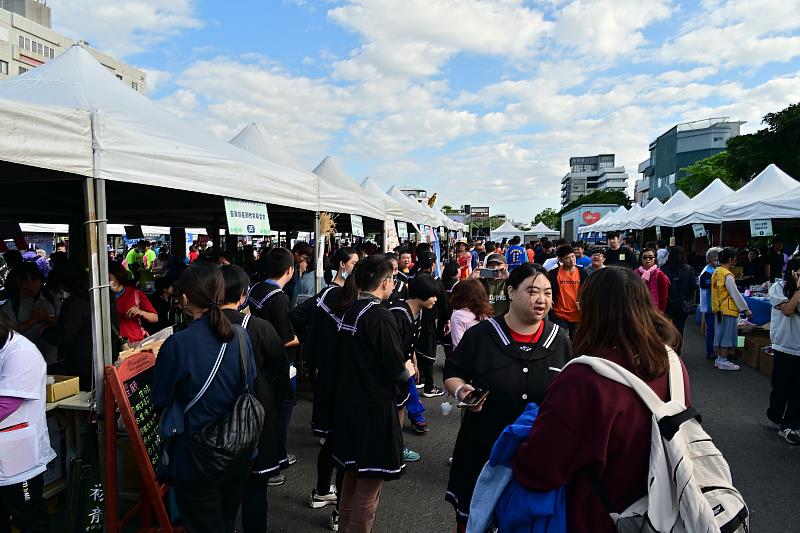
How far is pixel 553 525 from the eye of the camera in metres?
1.57

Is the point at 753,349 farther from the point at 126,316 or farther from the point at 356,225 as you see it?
the point at 126,316

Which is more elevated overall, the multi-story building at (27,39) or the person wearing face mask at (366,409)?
the multi-story building at (27,39)

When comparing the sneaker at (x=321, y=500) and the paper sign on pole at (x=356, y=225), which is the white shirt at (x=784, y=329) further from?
the paper sign on pole at (x=356, y=225)

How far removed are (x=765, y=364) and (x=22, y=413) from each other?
29.5ft

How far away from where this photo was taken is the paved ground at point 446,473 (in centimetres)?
369

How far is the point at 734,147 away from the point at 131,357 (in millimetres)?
32972

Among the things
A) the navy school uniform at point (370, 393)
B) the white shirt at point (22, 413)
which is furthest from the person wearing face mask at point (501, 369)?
the white shirt at point (22, 413)

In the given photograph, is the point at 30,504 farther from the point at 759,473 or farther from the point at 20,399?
the point at 759,473

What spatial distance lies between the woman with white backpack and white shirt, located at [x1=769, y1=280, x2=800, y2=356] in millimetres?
4335

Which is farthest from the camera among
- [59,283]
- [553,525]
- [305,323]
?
[305,323]

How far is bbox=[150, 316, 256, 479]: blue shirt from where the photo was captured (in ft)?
8.00

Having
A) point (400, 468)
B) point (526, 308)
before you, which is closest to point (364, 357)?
point (400, 468)

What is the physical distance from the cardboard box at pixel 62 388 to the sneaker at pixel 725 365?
8493 mm

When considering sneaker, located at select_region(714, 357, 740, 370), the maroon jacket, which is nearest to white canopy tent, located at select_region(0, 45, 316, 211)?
the maroon jacket
